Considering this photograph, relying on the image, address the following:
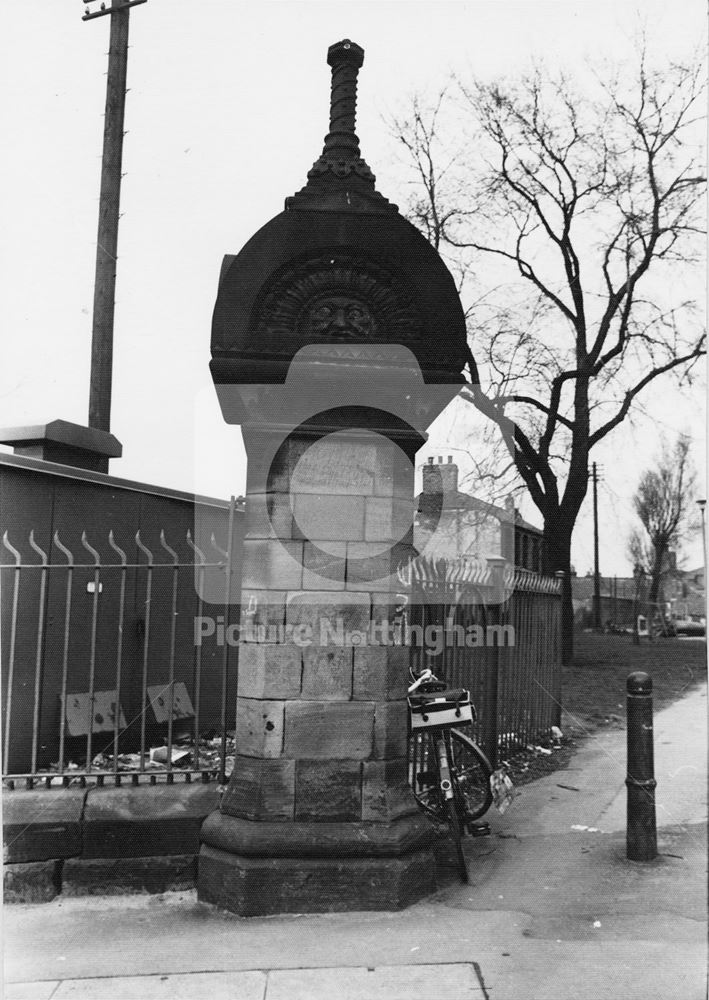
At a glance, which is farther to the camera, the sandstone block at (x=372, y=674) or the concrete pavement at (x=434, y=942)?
the sandstone block at (x=372, y=674)

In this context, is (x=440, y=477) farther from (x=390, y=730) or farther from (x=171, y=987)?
(x=171, y=987)

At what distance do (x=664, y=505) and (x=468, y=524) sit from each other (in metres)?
2.72

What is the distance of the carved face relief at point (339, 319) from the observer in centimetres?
388

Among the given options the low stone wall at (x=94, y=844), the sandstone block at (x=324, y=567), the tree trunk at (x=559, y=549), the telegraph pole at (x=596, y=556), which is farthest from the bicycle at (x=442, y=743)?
the telegraph pole at (x=596, y=556)

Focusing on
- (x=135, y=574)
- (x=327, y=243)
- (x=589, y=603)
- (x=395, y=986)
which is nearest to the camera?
(x=395, y=986)

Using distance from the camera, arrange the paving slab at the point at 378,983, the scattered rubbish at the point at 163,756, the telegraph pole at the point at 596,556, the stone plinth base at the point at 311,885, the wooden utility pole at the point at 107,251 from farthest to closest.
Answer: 1. the telegraph pole at the point at 596,556
2. the wooden utility pole at the point at 107,251
3. the scattered rubbish at the point at 163,756
4. the stone plinth base at the point at 311,885
5. the paving slab at the point at 378,983

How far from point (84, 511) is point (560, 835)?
4.36m

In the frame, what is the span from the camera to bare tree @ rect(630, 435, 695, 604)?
777 centimetres

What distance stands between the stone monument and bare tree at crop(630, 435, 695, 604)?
3642mm

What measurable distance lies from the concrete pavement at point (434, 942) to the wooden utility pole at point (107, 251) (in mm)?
5301

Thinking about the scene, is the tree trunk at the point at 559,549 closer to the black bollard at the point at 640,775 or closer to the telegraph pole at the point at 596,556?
the telegraph pole at the point at 596,556

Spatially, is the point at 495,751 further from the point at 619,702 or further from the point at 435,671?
the point at 619,702

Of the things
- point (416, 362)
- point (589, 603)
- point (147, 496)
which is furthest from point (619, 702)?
point (589, 603)

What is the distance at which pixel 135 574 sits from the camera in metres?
7.33
